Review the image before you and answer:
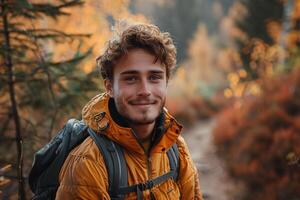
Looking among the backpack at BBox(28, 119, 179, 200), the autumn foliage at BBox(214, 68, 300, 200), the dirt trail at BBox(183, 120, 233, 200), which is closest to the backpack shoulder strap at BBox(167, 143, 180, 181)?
the backpack at BBox(28, 119, 179, 200)

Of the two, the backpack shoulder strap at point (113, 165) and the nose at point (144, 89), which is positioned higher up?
the nose at point (144, 89)

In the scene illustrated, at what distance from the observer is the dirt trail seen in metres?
10.1

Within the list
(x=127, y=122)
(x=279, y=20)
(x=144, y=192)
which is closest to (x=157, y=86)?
(x=127, y=122)

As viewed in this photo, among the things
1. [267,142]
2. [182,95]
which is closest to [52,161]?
[267,142]

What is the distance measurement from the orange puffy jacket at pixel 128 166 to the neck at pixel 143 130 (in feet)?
0.35

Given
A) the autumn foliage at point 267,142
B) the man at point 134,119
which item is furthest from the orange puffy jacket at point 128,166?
the autumn foliage at point 267,142

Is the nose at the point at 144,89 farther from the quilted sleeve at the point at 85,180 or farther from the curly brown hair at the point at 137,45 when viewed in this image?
the quilted sleeve at the point at 85,180

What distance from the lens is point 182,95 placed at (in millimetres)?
23922

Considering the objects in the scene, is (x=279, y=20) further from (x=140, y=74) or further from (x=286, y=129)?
(x=140, y=74)

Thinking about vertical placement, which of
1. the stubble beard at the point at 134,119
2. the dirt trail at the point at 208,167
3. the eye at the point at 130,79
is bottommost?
the dirt trail at the point at 208,167

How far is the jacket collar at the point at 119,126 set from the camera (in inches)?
92.2

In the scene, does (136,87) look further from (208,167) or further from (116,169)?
Answer: (208,167)

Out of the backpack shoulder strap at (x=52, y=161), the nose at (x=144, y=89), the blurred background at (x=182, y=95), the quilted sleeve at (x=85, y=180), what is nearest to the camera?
the quilted sleeve at (x=85, y=180)

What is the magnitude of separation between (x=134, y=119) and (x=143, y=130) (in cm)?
14
